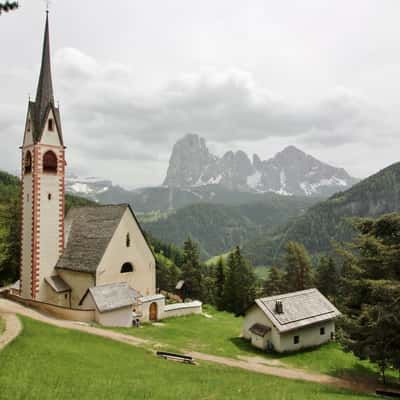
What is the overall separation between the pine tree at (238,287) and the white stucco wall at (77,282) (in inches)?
1215

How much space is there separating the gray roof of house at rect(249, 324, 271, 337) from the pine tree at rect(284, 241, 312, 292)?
1262 inches

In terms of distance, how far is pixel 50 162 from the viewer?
35562 millimetres

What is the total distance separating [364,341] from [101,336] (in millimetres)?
16310

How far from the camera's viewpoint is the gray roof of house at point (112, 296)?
30.3 metres

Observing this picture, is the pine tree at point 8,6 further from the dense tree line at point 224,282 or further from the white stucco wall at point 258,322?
the dense tree line at point 224,282

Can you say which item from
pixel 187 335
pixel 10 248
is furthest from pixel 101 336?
pixel 10 248

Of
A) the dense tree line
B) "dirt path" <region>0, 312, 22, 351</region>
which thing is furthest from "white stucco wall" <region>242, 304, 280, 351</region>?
the dense tree line

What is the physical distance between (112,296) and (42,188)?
12036 mm

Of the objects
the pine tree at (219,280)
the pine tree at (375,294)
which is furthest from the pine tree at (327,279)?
the pine tree at (375,294)

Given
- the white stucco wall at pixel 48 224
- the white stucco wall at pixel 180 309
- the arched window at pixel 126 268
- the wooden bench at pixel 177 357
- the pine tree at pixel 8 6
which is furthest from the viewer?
the white stucco wall at pixel 180 309

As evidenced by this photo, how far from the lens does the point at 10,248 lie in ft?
164

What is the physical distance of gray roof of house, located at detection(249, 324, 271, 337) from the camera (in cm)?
2947

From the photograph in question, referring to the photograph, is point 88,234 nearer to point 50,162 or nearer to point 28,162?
point 50,162

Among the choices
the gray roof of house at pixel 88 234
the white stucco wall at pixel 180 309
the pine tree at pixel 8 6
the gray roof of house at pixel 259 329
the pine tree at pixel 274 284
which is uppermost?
the pine tree at pixel 8 6
